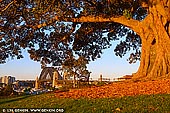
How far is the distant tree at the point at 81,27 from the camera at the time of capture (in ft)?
57.8

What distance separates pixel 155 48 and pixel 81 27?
19.8ft

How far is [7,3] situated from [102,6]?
18.1ft

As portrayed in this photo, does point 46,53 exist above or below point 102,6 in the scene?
below

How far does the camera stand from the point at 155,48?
64.1 feet

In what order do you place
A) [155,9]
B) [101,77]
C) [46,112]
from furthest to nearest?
[101,77] < [155,9] < [46,112]

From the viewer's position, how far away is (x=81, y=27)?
76.0ft

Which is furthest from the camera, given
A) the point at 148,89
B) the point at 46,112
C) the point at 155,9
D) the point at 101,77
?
the point at 101,77

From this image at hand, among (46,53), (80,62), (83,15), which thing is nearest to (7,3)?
(83,15)

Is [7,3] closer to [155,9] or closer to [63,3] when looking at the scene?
[63,3]

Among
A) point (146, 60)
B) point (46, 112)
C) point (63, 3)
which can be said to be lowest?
point (46, 112)

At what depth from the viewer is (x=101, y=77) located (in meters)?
29.9

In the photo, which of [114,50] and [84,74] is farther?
[84,74]

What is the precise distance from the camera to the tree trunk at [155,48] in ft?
58.7

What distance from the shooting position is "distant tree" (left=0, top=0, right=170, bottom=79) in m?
17.6
